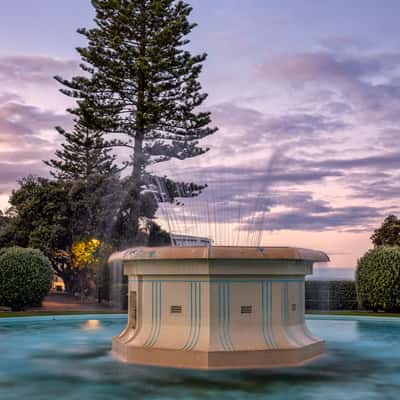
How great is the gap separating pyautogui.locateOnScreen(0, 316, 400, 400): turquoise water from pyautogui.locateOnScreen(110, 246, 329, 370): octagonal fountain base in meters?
0.33

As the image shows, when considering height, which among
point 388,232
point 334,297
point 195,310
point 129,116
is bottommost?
point 334,297

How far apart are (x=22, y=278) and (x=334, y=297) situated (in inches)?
367

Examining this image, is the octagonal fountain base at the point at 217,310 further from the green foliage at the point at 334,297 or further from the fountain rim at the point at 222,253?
the green foliage at the point at 334,297

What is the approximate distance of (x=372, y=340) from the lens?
35.1 ft

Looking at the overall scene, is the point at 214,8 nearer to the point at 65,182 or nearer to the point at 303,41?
the point at 303,41

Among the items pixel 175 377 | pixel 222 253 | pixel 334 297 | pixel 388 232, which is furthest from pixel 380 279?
pixel 388 232

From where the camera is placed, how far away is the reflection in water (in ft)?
41.9

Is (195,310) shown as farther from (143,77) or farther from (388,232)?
(388,232)

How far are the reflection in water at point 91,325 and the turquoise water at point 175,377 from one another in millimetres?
2209

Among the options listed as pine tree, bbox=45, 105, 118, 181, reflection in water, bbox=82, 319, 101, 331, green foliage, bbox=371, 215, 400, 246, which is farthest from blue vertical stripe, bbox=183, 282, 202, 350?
green foliage, bbox=371, 215, 400, 246

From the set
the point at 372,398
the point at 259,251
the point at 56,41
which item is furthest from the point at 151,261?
the point at 56,41

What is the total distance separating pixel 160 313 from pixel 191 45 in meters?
18.9

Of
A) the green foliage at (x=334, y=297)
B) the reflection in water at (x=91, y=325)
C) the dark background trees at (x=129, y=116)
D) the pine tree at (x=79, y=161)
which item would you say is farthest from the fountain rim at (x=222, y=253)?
the pine tree at (x=79, y=161)

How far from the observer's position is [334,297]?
61.2 feet
